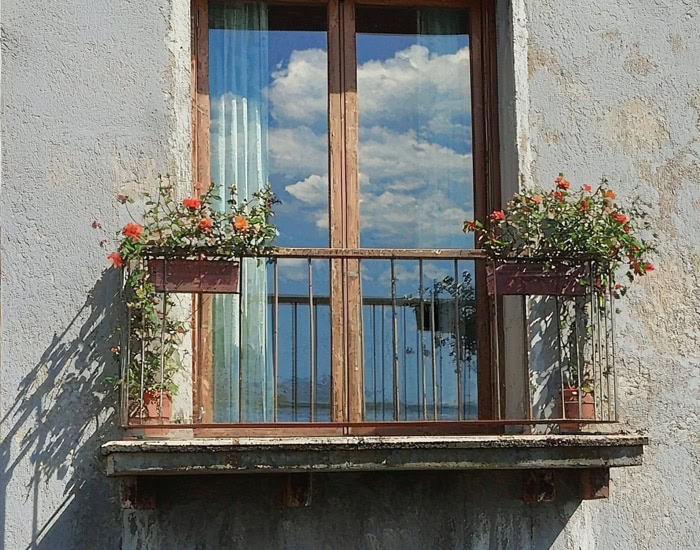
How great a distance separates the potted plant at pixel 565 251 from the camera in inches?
273

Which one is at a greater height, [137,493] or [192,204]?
[192,204]

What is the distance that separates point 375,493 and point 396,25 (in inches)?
107

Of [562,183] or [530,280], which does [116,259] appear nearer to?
→ [530,280]

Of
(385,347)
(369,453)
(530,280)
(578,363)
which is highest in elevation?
(530,280)

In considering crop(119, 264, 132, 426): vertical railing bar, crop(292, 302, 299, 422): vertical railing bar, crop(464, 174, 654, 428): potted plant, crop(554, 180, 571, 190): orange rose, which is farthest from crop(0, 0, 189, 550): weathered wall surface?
crop(554, 180, 571, 190): orange rose

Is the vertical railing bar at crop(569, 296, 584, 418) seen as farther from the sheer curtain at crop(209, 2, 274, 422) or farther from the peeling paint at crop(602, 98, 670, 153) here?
the sheer curtain at crop(209, 2, 274, 422)

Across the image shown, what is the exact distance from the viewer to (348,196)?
25.1 feet

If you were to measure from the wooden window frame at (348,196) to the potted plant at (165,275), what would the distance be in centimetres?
26

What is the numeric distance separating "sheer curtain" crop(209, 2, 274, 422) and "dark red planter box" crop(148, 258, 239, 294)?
313 mm

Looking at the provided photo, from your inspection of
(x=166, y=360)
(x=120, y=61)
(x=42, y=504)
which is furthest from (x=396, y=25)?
(x=42, y=504)

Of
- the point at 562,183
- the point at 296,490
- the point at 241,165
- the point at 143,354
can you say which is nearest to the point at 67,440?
the point at 143,354

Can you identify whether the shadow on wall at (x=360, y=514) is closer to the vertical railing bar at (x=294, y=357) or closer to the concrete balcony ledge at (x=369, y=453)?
the concrete balcony ledge at (x=369, y=453)

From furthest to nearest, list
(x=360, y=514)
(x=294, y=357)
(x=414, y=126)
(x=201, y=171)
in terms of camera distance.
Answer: (x=414, y=126), (x=201, y=171), (x=294, y=357), (x=360, y=514)

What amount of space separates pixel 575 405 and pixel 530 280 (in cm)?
71
